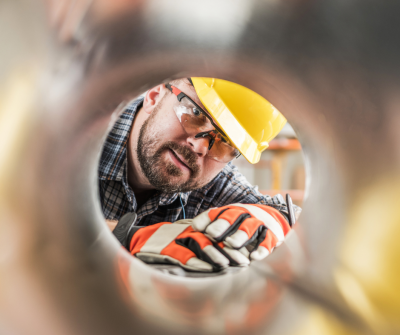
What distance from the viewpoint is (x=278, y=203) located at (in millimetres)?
1445

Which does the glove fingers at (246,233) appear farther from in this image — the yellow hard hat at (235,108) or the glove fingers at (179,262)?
the yellow hard hat at (235,108)

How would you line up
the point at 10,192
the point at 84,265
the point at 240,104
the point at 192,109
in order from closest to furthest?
the point at 10,192, the point at 84,265, the point at 240,104, the point at 192,109

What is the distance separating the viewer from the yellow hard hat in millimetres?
1060

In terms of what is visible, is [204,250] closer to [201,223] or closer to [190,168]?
[201,223]

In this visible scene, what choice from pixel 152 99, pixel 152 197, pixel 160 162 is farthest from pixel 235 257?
pixel 152 99

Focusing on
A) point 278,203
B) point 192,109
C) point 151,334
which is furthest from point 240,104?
point 151,334

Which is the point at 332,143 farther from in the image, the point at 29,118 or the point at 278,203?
the point at 278,203

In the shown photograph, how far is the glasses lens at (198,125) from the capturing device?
1.17 m

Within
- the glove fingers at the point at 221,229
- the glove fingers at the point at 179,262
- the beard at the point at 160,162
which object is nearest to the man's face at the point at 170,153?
the beard at the point at 160,162

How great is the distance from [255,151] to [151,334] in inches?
35.9

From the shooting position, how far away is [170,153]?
132 cm

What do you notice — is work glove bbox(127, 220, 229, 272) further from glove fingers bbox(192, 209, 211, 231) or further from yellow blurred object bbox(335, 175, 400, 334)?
yellow blurred object bbox(335, 175, 400, 334)

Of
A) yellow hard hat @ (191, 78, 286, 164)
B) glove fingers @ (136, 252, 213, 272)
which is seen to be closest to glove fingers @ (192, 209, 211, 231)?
Result: glove fingers @ (136, 252, 213, 272)

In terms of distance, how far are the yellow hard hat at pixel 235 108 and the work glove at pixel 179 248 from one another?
14.8 inches
